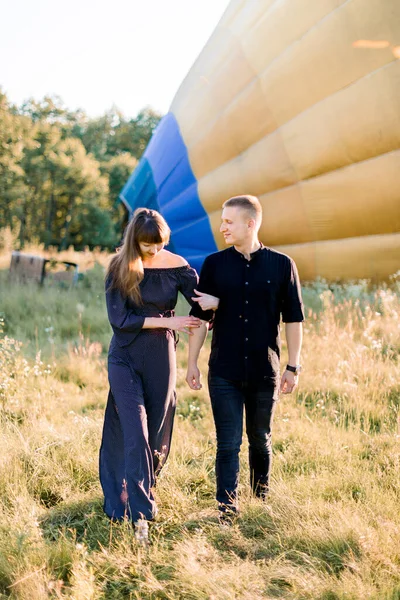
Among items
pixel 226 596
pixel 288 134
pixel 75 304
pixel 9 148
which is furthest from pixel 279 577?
pixel 9 148

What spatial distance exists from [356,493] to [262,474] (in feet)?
1.56

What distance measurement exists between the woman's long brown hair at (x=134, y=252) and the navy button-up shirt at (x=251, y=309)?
34 centimetres

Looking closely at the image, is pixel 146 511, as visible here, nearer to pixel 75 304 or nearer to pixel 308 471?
pixel 308 471

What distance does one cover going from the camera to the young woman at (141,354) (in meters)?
2.85

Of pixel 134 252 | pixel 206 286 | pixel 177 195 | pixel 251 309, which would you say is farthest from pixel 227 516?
pixel 177 195

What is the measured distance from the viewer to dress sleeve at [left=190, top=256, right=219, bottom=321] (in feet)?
9.68

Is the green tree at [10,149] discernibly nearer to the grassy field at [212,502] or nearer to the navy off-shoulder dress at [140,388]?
the grassy field at [212,502]

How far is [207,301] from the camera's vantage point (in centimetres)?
288

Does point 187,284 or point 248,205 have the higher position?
point 248,205

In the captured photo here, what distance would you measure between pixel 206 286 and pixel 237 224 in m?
0.35

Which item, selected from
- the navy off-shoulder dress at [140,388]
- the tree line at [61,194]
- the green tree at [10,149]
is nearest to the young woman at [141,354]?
the navy off-shoulder dress at [140,388]

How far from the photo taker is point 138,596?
2.24 meters

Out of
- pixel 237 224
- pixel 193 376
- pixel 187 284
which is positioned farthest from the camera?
pixel 187 284

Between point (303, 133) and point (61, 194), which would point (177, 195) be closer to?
point (303, 133)
